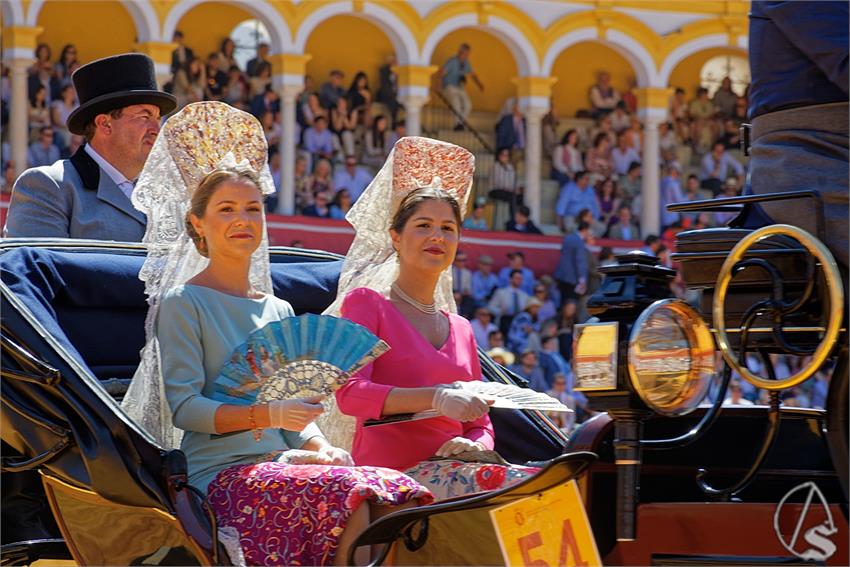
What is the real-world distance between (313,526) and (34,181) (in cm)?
229

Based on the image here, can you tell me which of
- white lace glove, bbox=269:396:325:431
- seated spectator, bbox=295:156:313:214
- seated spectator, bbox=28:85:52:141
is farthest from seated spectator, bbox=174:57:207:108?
white lace glove, bbox=269:396:325:431

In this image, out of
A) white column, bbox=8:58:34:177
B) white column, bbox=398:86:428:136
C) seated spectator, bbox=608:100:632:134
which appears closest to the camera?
white column, bbox=8:58:34:177

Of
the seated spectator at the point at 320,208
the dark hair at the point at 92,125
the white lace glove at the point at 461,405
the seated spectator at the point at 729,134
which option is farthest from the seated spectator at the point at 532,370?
the white lace glove at the point at 461,405

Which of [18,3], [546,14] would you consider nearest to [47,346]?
[18,3]

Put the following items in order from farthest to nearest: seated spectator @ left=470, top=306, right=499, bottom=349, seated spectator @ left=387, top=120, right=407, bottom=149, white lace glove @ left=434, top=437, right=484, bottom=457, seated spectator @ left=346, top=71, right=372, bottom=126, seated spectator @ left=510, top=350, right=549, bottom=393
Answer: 1. seated spectator @ left=346, top=71, right=372, bottom=126
2. seated spectator @ left=387, top=120, right=407, bottom=149
3. seated spectator @ left=470, top=306, right=499, bottom=349
4. seated spectator @ left=510, top=350, right=549, bottom=393
5. white lace glove @ left=434, top=437, right=484, bottom=457

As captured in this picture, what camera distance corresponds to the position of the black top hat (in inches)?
229

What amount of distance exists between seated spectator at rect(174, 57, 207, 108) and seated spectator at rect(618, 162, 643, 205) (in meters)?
7.18

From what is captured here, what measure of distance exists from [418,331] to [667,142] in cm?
2382

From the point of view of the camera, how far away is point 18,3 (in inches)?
885

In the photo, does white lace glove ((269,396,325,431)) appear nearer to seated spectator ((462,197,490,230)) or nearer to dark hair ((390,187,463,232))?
dark hair ((390,187,463,232))

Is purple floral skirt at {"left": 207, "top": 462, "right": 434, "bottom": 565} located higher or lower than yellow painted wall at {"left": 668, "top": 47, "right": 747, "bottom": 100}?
lower

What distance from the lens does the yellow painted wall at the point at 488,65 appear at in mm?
28156

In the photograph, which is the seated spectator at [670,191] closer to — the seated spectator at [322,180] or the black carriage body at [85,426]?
the seated spectator at [322,180]

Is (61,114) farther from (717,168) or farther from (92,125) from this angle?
(92,125)
